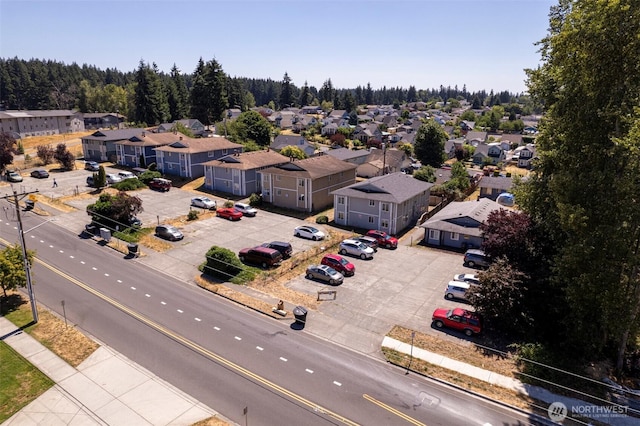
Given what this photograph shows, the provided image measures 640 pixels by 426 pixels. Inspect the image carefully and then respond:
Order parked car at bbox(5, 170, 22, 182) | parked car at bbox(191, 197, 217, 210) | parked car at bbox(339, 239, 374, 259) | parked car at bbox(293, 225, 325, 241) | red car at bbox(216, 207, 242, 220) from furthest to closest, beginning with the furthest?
parked car at bbox(5, 170, 22, 182), parked car at bbox(191, 197, 217, 210), red car at bbox(216, 207, 242, 220), parked car at bbox(293, 225, 325, 241), parked car at bbox(339, 239, 374, 259)

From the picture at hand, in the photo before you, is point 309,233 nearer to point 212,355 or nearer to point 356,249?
point 356,249

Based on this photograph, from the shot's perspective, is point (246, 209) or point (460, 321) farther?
point (246, 209)

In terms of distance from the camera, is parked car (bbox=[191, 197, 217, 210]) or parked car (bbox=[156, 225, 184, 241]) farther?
parked car (bbox=[191, 197, 217, 210])

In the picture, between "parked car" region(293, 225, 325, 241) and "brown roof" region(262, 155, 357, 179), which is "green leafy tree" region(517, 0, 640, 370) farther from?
"brown roof" region(262, 155, 357, 179)

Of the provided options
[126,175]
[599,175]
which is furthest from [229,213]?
[599,175]

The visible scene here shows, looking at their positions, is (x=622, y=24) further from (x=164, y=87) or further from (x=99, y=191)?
(x=164, y=87)

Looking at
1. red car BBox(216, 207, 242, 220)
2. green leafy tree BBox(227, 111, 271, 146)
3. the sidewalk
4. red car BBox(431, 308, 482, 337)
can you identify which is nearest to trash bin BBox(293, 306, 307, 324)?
red car BBox(431, 308, 482, 337)

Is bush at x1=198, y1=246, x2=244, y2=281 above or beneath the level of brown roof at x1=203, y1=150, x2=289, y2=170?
beneath

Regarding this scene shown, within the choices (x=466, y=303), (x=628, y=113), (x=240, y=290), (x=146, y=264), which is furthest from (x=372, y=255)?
(x=628, y=113)

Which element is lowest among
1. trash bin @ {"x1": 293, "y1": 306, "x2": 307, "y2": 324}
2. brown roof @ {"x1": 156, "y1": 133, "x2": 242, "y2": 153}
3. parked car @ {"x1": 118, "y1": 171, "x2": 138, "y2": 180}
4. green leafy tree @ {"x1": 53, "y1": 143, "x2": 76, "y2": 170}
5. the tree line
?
trash bin @ {"x1": 293, "y1": 306, "x2": 307, "y2": 324}

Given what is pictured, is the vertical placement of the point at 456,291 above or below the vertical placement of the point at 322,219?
below
